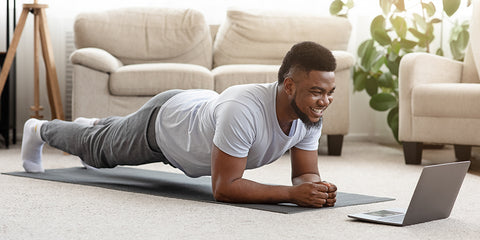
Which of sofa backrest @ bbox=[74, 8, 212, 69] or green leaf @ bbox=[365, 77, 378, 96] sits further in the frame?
green leaf @ bbox=[365, 77, 378, 96]

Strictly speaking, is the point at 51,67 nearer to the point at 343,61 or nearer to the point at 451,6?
the point at 343,61

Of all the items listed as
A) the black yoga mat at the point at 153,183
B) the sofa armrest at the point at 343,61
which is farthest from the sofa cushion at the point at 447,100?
the black yoga mat at the point at 153,183

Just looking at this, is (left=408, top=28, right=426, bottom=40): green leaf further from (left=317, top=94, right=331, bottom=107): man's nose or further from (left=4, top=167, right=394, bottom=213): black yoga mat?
(left=317, top=94, right=331, bottom=107): man's nose

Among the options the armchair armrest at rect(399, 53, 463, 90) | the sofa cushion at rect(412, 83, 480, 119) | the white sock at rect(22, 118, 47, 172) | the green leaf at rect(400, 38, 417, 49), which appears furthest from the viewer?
the green leaf at rect(400, 38, 417, 49)

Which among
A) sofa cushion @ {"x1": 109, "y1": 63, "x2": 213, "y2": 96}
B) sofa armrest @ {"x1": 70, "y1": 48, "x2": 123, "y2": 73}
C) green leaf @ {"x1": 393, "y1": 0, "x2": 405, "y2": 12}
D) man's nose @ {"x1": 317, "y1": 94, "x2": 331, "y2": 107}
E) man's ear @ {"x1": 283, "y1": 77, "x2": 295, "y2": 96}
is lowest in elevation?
sofa cushion @ {"x1": 109, "y1": 63, "x2": 213, "y2": 96}

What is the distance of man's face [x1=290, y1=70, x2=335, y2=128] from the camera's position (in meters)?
1.99

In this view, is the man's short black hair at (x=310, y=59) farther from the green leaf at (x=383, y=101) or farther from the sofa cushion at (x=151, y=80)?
the green leaf at (x=383, y=101)

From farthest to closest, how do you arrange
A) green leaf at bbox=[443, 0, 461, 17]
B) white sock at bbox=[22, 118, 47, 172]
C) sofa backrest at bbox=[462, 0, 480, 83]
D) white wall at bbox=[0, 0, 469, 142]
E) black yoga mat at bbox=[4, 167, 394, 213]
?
white wall at bbox=[0, 0, 469, 142]
green leaf at bbox=[443, 0, 461, 17]
sofa backrest at bbox=[462, 0, 480, 83]
white sock at bbox=[22, 118, 47, 172]
black yoga mat at bbox=[4, 167, 394, 213]

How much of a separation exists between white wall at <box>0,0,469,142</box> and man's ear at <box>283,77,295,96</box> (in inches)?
97.7

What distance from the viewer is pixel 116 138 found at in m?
2.49

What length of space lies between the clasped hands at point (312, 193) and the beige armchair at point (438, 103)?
1.43m

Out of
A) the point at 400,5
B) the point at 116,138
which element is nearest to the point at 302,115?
the point at 116,138

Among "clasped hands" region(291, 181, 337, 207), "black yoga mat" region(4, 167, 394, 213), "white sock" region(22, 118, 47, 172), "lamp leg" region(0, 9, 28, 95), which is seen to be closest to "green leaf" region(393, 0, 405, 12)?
"black yoga mat" region(4, 167, 394, 213)

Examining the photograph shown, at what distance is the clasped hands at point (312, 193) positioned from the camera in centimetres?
204
